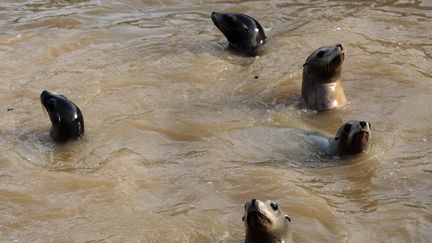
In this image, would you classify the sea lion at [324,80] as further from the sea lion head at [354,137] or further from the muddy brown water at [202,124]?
the sea lion head at [354,137]

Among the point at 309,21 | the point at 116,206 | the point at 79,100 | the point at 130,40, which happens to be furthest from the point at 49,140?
the point at 309,21

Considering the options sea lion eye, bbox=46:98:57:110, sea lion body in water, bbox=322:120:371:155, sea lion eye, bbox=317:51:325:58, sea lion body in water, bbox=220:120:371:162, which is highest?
sea lion eye, bbox=317:51:325:58

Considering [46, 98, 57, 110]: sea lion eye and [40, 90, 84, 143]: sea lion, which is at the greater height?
[46, 98, 57, 110]: sea lion eye

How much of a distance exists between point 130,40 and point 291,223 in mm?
4436

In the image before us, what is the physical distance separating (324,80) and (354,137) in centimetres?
137

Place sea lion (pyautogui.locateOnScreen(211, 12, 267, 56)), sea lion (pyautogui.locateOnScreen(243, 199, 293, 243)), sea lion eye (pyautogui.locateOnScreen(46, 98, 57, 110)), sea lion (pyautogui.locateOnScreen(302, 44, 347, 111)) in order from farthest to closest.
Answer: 1. sea lion (pyautogui.locateOnScreen(211, 12, 267, 56))
2. sea lion (pyautogui.locateOnScreen(302, 44, 347, 111))
3. sea lion eye (pyautogui.locateOnScreen(46, 98, 57, 110))
4. sea lion (pyautogui.locateOnScreen(243, 199, 293, 243))

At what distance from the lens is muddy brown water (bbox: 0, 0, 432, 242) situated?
4855 millimetres

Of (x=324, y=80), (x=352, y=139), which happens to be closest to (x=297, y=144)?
(x=352, y=139)

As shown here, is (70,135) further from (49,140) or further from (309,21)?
(309,21)

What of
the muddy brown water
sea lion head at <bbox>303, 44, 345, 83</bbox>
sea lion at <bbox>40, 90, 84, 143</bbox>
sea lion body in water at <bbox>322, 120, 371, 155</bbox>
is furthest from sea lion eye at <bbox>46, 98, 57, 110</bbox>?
sea lion head at <bbox>303, 44, 345, 83</bbox>

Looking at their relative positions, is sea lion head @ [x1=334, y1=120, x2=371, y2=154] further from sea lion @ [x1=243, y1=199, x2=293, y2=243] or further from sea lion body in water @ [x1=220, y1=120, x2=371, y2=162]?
sea lion @ [x1=243, y1=199, x2=293, y2=243]

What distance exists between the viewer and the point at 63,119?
5996 millimetres

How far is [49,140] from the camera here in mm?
6129

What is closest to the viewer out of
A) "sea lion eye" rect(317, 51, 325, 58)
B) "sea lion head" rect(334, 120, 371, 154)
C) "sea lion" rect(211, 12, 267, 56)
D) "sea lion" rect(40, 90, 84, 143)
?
"sea lion head" rect(334, 120, 371, 154)
